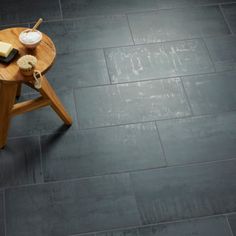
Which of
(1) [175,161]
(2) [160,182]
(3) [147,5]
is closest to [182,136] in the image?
(1) [175,161]

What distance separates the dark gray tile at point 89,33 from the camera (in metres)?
2.05

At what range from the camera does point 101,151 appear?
1.69m

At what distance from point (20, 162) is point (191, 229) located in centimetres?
86

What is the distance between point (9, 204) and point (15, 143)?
313 mm

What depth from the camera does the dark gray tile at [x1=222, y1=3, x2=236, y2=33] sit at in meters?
2.15

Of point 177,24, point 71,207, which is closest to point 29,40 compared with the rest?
point 71,207

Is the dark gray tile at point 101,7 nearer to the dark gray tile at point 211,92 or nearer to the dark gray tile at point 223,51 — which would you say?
the dark gray tile at point 223,51

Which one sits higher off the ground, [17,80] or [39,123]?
[17,80]

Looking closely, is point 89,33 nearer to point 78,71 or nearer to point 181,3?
point 78,71

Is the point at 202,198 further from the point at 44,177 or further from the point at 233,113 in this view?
the point at 44,177

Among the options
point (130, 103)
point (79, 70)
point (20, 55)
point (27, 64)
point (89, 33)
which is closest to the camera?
point (27, 64)

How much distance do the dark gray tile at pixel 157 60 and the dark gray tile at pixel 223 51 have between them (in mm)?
44

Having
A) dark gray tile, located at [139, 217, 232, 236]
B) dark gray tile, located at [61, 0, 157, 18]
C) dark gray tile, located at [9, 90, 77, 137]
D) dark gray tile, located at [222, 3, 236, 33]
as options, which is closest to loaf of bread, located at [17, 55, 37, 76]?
dark gray tile, located at [9, 90, 77, 137]

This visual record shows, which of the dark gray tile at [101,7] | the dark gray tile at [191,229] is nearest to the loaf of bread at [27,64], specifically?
the dark gray tile at [191,229]
